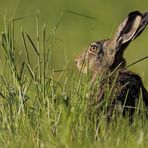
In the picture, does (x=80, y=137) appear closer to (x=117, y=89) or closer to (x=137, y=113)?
(x=137, y=113)

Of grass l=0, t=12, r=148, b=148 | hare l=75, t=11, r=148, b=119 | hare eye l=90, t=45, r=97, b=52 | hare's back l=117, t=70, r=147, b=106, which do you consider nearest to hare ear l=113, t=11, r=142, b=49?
hare l=75, t=11, r=148, b=119

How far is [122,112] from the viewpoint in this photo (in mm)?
6391

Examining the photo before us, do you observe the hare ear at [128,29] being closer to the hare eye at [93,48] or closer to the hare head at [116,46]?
the hare head at [116,46]

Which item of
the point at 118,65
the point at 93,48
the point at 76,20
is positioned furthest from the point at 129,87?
the point at 76,20

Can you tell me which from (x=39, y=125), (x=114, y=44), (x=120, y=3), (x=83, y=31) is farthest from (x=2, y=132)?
(x=120, y=3)

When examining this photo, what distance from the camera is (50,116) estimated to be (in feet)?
20.3

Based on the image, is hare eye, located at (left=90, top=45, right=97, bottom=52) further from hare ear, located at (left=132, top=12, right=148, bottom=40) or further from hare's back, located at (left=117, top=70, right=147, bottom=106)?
hare's back, located at (left=117, top=70, right=147, bottom=106)

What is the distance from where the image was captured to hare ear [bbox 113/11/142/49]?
24.1 ft

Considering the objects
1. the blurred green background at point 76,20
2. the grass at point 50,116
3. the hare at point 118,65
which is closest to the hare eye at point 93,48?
the hare at point 118,65

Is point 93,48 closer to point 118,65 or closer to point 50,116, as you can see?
point 118,65

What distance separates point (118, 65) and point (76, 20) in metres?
9.81

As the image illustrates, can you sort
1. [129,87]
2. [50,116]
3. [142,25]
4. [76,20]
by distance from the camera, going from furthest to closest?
[76,20] < [142,25] < [129,87] < [50,116]

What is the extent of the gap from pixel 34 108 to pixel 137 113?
0.73 m

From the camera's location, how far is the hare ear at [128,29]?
7355mm
